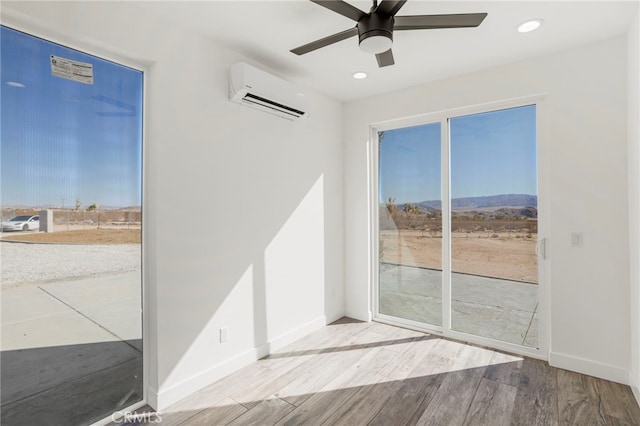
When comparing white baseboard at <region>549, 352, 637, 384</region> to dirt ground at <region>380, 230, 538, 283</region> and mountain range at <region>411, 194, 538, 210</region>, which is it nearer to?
dirt ground at <region>380, 230, 538, 283</region>

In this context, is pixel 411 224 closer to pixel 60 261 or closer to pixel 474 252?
pixel 474 252

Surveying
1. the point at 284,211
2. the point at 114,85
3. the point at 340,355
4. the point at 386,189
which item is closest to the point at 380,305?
the point at 340,355

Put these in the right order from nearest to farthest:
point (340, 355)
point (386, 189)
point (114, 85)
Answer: point (114, 85)
point (340, 355)
point (386, 189)

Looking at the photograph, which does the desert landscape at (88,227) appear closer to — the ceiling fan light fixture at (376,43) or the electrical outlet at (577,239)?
the ceiling fan light fixture at (376,43)

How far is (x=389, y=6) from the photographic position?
1765 millimetres

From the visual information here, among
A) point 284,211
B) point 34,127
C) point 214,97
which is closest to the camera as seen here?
point 34,127

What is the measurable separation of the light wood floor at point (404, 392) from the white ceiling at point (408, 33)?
2.71 meters

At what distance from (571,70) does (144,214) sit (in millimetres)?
3599

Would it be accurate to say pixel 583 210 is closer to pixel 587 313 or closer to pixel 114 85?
pixel 587 313

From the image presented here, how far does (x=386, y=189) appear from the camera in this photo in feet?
12.8

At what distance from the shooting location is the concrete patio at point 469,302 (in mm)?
3074

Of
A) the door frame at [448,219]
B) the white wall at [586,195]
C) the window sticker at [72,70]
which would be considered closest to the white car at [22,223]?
the window sticker at [72,70]

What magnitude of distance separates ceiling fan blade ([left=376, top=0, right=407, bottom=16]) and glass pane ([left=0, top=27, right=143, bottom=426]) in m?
1.70

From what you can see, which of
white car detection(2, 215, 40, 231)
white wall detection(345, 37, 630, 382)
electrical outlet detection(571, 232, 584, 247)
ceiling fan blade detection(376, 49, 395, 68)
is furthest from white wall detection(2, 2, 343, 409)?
electrical outlet detection(571, 232, 584, 247)
